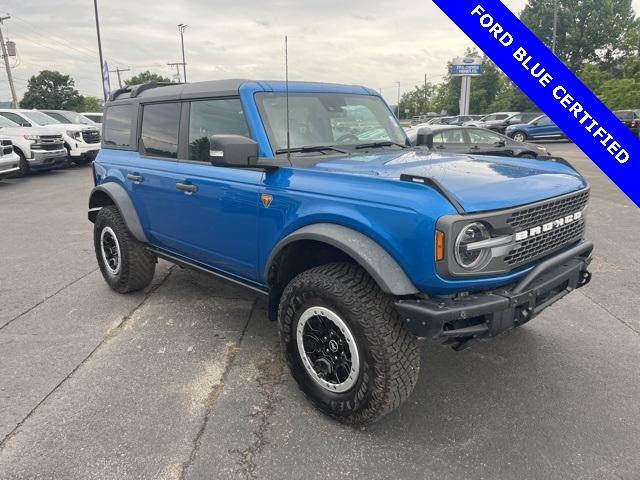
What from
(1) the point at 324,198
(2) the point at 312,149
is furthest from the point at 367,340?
Result: (2) the point at 312,149

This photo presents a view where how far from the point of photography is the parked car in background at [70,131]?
51.3ft

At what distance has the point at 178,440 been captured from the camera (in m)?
2.69

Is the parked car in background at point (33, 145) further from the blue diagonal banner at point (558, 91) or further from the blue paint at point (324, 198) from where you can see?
the blue diagonal banner at point (558, 91)

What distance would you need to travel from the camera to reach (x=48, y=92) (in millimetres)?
55875

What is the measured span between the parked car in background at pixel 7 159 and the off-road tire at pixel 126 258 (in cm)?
922

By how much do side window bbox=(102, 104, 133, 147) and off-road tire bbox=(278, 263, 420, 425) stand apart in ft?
9.28

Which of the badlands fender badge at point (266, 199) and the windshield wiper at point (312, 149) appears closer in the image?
the badlands fender badge at point (266, 199)

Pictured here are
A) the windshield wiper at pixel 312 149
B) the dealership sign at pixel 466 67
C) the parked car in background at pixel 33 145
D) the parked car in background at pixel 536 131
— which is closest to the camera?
the windshield wiper at pixel 312 149

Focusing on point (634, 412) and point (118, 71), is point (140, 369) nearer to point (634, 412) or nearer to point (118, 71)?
point (634, 412)

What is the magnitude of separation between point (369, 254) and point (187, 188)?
180 centimetres

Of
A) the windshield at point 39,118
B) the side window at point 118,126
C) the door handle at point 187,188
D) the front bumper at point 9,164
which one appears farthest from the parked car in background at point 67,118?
the door handle at point 187,188

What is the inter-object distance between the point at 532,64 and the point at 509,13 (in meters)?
0.17

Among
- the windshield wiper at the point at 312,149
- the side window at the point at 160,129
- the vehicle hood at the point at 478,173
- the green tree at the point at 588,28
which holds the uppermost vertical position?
the green tree at the point at 588,28

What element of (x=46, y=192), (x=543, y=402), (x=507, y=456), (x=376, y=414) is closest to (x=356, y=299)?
(x=376, y=414)
